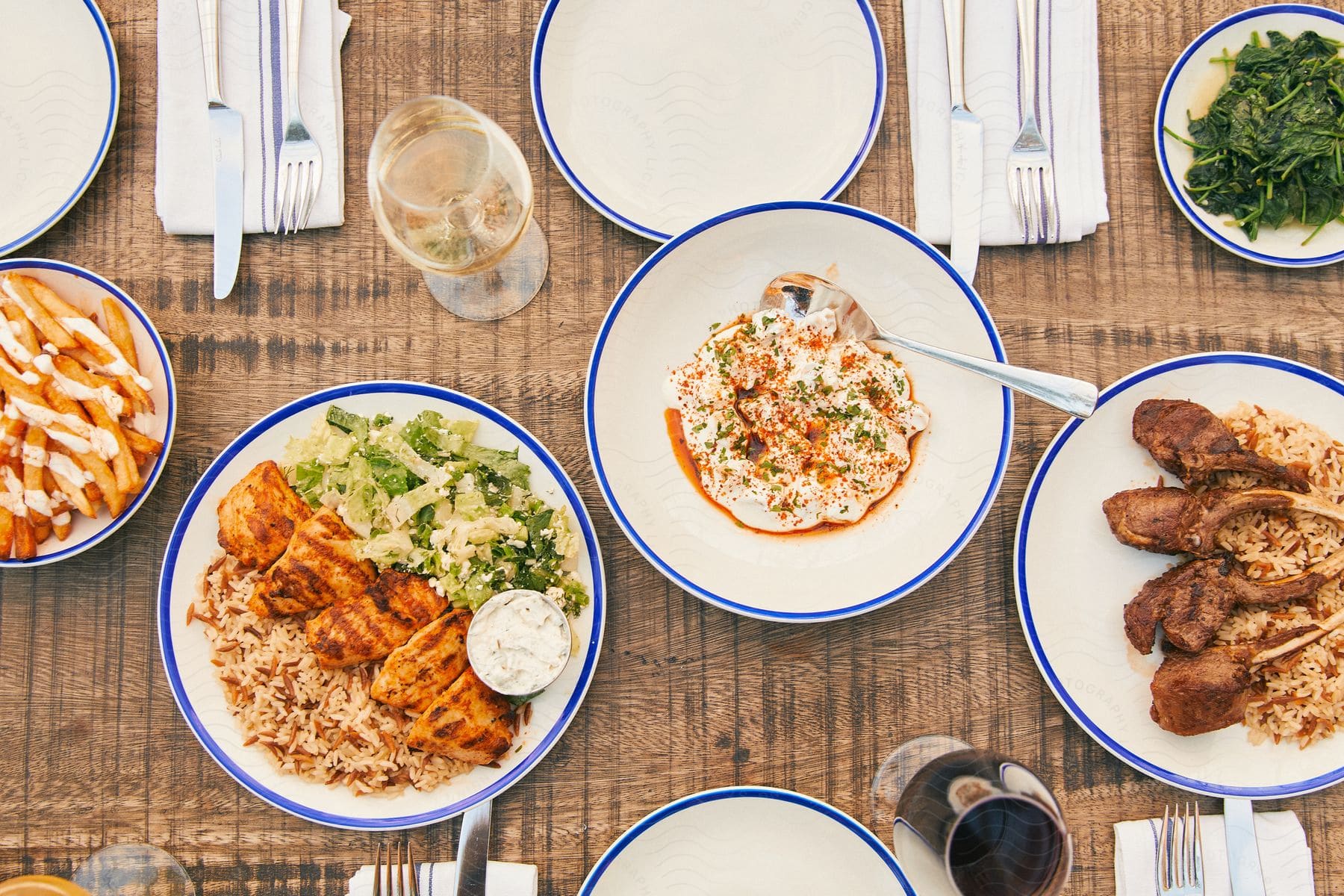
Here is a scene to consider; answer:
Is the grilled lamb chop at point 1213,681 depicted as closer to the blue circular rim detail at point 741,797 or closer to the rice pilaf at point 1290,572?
the rice pilaf at point 1290,572

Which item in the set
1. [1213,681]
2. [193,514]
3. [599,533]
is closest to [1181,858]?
[1213,681]

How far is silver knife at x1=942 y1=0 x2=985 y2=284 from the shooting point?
8.98ft

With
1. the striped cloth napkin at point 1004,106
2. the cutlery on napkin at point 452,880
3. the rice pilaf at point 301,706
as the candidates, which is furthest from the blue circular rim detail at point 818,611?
the cutlery on napkin at point 452,880

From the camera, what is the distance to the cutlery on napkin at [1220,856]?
8.79 feet

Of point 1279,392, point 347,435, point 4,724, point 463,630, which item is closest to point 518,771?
point 463,630

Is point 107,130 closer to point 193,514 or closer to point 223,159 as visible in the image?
point 223,159

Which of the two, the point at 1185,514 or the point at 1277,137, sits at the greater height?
the point at 1277,137

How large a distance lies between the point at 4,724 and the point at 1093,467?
11.3ft

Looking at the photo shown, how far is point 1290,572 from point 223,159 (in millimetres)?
3441

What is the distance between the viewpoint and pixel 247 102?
2.74m

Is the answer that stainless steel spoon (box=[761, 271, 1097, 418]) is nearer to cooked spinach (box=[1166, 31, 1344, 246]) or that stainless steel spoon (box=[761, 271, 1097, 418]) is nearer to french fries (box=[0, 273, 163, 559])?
cooked spinach (box=[1166, 31, 1344, 246])

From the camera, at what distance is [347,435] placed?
2.59m

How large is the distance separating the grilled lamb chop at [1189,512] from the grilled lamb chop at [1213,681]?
0.96ft

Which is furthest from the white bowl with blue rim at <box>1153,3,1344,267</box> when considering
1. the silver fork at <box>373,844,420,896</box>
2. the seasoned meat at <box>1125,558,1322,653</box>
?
the silver fork at <box>373,844,420,896</box>
